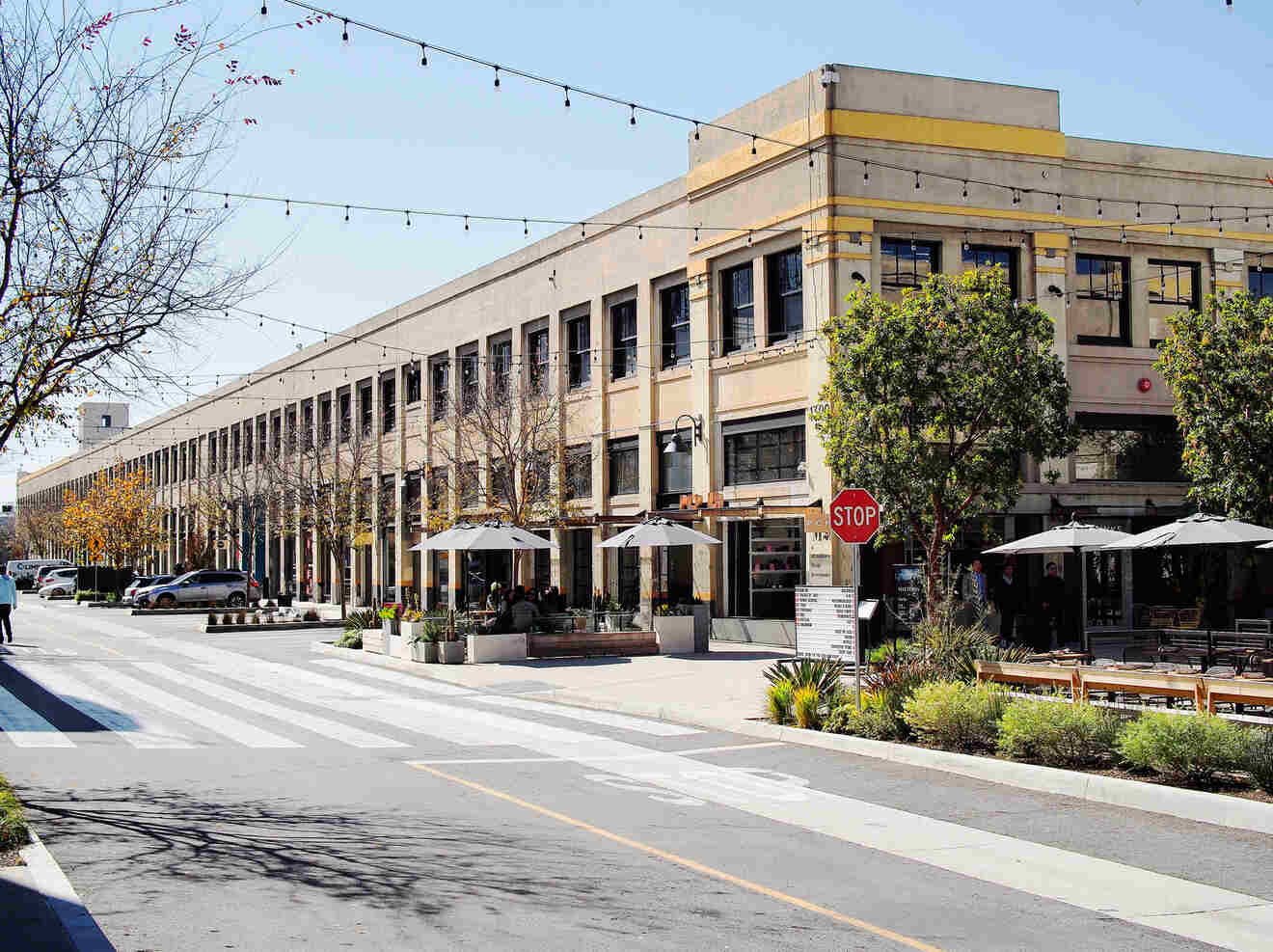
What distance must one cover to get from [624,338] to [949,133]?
36.5 ft

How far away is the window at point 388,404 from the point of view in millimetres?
52438

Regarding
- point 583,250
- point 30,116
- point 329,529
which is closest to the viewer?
point 30,116

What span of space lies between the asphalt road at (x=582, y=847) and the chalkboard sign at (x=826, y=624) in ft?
8.43

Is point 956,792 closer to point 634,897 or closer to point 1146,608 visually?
point 634,897

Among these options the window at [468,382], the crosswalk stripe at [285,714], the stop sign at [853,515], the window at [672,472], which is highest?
the window at [468,382]

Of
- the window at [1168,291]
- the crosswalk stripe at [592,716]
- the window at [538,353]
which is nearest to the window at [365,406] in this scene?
the window at [538,353]

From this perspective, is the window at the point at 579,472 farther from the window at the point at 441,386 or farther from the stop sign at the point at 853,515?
the stop sign at the point at 853,515

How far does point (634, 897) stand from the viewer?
8.07m

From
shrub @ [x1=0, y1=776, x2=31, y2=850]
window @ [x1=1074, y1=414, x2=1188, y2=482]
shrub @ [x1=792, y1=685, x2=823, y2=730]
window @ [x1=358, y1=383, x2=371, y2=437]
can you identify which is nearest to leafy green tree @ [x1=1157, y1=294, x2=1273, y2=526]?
window @ [x1=1074, y1=414, x2=1188, y2=482]

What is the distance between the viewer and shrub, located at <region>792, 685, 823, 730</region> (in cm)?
1608

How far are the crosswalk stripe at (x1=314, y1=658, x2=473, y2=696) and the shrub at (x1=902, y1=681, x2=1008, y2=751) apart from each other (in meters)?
9.75

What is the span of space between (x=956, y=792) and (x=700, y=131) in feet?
78.7

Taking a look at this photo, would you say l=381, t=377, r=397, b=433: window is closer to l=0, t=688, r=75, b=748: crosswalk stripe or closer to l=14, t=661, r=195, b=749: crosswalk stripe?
l=14, t=661, r=195, b=749: crosswalk stripe

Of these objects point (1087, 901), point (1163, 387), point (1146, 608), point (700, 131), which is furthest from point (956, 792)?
point (700, 131)
